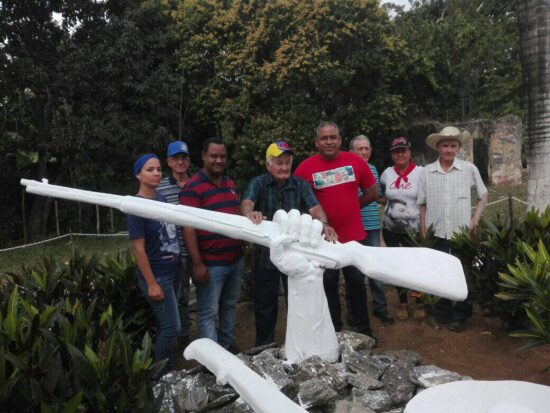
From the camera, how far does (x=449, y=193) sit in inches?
157

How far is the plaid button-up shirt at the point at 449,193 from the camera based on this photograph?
396 centimetres

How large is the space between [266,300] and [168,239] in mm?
894

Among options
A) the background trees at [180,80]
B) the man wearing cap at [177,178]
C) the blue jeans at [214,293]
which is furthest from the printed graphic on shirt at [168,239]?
the background trees at [180,80]

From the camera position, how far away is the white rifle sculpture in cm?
240

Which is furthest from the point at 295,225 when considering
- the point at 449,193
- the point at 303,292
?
the point at 449,193

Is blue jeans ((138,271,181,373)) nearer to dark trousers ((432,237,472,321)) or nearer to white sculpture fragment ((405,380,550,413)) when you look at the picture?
white sculpture fragment ((405,380,550,413))

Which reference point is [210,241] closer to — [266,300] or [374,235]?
[266,300]

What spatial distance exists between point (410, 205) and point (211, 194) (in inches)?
75.2

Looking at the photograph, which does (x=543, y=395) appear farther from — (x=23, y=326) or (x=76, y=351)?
(x=23, y=326)

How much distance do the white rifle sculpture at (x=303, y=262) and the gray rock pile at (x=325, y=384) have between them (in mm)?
147

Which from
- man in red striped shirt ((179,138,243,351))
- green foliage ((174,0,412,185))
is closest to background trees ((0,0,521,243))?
green foliage ((174,0,412,185))

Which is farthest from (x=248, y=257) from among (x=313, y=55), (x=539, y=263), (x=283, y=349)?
(x=313, y=55)

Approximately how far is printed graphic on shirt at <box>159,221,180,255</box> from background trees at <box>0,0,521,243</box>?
776 centimetres

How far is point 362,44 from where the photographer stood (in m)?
12.5
